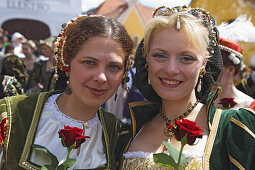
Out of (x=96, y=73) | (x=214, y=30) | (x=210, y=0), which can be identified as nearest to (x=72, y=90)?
(x=96, y=73)

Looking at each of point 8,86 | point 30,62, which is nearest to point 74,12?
point 30,62

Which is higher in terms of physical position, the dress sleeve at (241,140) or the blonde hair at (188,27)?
the blonde hair at (188,27)

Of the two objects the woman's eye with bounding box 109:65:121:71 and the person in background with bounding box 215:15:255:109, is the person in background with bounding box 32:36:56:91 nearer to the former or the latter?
the person in background with bounding box 215:15:255:109

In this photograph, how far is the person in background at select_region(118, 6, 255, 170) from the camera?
1889 mm

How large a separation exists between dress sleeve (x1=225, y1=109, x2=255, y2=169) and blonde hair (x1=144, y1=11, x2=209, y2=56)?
19.0 inches

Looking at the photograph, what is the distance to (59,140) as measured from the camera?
2.12m

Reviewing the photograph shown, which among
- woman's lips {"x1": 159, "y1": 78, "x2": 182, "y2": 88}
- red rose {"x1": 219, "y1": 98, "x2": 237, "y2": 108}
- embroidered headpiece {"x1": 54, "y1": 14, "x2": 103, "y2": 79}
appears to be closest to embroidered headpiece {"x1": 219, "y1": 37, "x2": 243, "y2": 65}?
red rose {"x1": 219, "y1": 98, "x2": 237, "y2": 108}

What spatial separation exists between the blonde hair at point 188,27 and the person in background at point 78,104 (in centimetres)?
22

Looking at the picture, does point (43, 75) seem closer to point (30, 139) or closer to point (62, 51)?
point (62, 51)

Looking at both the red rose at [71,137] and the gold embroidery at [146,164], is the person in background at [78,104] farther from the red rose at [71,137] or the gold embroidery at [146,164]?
the red rose at [71,137]

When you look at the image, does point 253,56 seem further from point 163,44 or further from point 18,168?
point 18,168

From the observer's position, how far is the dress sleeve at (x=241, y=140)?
5.93ft

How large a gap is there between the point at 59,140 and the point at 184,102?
88 centimetres

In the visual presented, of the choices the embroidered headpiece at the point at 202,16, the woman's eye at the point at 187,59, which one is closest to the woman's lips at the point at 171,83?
the woman's eye at the point at 187,59
